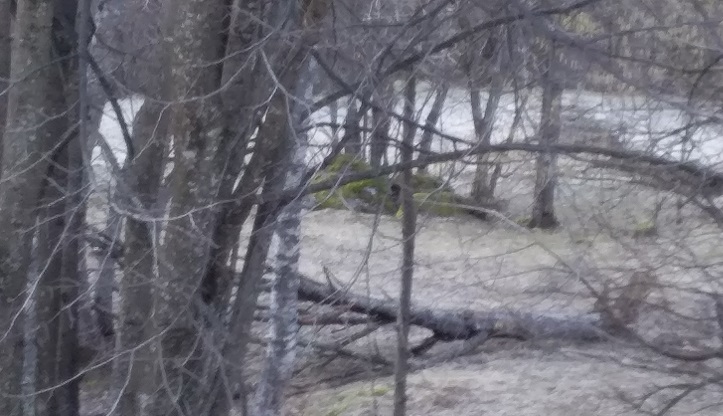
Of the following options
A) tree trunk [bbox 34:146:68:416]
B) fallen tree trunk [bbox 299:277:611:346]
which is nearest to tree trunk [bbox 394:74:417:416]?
fallen tree trunk [bbox 299:277:611:346]

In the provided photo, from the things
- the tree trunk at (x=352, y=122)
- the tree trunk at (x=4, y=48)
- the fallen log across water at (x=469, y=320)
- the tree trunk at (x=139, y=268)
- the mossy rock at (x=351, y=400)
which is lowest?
the mossy rock at (x=351, y=400)

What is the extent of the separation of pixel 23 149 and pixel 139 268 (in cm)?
131

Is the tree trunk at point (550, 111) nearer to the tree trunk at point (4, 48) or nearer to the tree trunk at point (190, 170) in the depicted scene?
the tree trunk at point (190, 170)

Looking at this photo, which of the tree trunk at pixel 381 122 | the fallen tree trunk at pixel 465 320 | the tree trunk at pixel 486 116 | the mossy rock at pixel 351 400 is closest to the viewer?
the tree trunk at pixel 486 116

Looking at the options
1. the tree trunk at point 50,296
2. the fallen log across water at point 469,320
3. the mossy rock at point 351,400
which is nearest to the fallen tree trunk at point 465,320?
the fallen log across water at point 469,320

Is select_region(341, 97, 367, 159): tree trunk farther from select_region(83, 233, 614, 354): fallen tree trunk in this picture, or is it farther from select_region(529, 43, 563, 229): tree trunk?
select_region(83, 233, 614, 354): fallen tree trunk

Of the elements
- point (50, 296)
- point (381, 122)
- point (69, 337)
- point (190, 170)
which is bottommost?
point (69, 337)

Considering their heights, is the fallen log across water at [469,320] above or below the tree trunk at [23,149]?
below

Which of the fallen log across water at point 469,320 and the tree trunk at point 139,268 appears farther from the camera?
the fallen log across water at point 469,320

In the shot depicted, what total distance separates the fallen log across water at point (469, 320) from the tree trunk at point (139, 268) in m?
2.93

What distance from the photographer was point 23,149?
6898 mm

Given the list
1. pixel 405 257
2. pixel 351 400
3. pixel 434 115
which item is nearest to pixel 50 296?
pixel 405 257

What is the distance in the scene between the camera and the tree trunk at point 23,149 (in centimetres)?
680

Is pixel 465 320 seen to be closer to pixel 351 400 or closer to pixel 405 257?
pixel 351 400
